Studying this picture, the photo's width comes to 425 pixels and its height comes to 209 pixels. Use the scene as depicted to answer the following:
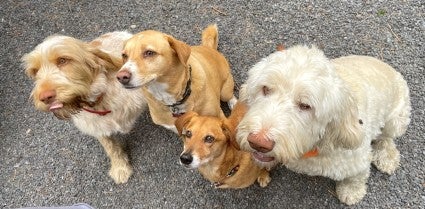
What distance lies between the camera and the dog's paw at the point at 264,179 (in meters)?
3.67

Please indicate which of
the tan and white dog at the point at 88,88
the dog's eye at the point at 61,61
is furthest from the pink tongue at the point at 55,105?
the dog's eye at the point at 61,61

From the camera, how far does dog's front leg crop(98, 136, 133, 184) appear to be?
392cm

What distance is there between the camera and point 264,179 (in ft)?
A: 12.1

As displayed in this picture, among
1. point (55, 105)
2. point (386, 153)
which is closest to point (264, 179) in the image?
point (386, 153)

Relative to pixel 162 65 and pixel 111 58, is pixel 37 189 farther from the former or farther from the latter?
pixel 162 65

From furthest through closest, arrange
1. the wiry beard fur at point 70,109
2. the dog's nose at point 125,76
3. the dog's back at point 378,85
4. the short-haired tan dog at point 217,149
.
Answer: the wiry beard fur at point 70,109
the short-haired tan dog at point 217,149
the dog's back at point 378,85
the dog's nose at point 125,76

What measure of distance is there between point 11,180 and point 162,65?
2451 millimetres

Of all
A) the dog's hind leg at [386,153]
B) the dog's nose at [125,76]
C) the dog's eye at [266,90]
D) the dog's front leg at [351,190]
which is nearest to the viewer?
the dog's eye at [266,90]

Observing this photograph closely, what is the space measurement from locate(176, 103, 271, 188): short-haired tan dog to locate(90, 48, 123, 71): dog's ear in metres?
0.68

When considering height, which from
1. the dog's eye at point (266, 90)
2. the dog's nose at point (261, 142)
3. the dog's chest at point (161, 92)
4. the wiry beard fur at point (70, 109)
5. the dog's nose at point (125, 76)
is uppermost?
the dog's eye at point (266, 90)

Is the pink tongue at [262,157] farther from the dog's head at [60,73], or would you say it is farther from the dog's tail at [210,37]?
the dog's tail at [210,37]

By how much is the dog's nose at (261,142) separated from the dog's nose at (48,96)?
144 centimetres

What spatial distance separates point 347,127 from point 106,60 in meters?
1.86

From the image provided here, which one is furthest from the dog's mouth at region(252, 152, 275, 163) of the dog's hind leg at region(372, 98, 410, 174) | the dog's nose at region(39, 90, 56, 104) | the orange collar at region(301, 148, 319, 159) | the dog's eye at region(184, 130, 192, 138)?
the dog's nose at region(39, 90, 56, 104)
